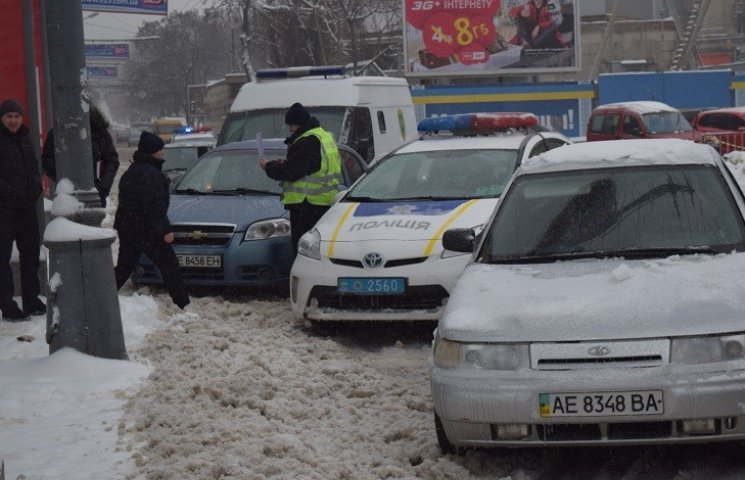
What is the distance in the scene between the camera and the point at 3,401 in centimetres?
746

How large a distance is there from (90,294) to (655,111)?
24.4 m

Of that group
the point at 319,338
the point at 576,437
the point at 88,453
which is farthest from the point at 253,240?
the point at 576,437

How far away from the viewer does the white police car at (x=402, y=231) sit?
31.1ft

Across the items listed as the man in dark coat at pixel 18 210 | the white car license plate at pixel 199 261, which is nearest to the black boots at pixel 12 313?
the man in dark coat at pixel 18 210

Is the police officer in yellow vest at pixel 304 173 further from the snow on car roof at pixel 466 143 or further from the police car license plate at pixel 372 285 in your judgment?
the police car license plate at pixel 372 285

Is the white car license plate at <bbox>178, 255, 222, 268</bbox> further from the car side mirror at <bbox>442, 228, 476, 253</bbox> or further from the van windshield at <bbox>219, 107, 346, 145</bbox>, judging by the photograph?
the van windshield at <bbox>219, 107, 346, 145</bbox>

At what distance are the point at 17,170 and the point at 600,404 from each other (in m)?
5.97

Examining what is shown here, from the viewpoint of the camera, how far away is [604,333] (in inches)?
223

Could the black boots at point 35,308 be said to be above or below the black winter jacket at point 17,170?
below

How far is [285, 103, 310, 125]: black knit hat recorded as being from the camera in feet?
37.1

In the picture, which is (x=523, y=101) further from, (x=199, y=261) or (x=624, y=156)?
(x=624, y=156)

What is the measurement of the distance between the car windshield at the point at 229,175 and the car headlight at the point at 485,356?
22.2 ft

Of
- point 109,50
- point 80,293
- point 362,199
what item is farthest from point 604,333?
point 109,50

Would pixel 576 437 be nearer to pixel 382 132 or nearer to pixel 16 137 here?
pixel 16 137
